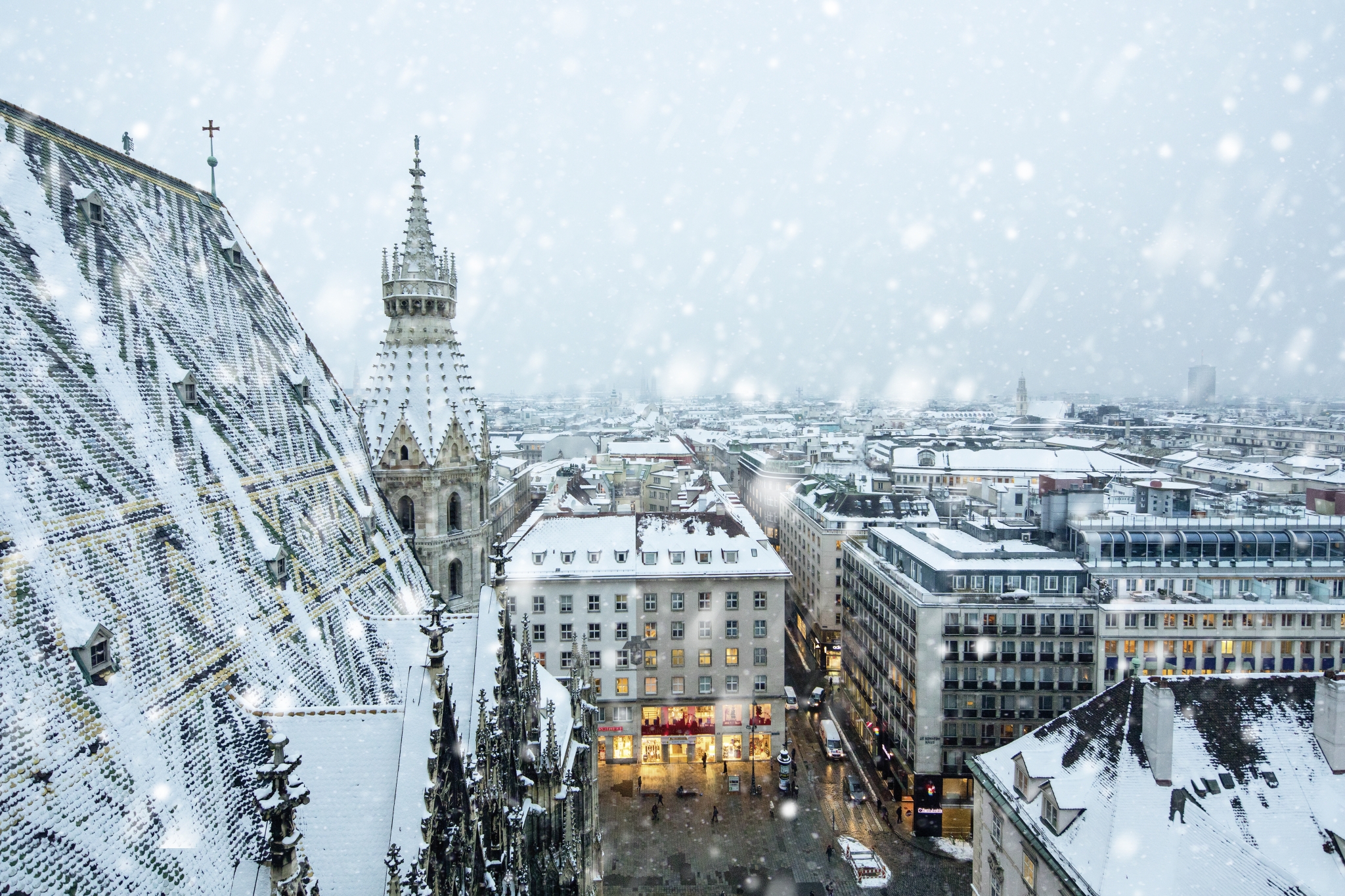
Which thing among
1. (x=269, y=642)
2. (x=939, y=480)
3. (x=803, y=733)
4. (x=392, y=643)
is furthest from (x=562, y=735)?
(x=939, y=480)

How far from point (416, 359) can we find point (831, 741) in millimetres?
38952

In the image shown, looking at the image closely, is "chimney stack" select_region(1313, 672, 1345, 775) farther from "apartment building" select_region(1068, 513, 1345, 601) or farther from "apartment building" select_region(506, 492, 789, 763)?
"apartment building" select_region(506, 492, 789, 763)

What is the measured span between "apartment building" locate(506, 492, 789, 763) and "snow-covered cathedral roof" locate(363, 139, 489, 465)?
2283 cm

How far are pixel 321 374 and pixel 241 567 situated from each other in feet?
46.4

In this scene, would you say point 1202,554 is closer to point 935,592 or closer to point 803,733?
point 935,592

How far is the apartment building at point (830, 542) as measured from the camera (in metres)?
75.1

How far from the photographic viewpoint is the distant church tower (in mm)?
33219

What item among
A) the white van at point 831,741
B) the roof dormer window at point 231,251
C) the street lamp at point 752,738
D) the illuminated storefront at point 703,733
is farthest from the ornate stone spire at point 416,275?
the white van at point 831,741

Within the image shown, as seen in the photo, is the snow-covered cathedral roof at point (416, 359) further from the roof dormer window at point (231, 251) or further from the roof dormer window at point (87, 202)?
the roof dormer window at point (87, 202)

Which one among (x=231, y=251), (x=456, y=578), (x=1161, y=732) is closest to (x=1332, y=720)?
(x=1161, y=732)

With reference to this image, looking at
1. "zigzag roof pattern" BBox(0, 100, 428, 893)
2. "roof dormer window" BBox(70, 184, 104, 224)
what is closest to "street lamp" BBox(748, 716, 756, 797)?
"zigzag roof pattern" BBox(0, 100, 428, 893)

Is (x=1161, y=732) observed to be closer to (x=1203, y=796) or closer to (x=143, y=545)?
(x=1203, y=796)

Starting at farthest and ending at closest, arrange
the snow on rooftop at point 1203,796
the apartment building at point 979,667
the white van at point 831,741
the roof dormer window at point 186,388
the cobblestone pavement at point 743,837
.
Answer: the white van at point 831,741
the apartment building at point 979,667
the cobblestone pavement at point 743,837
the snow on rooftop at point 1203,796
the roof dormer window at point 186,388

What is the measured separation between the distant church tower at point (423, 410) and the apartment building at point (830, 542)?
43.6m
